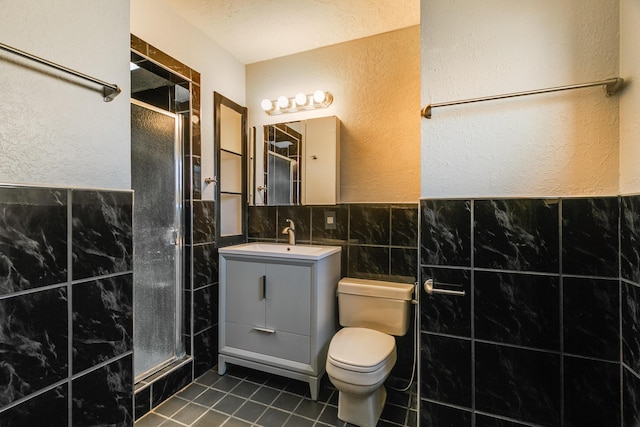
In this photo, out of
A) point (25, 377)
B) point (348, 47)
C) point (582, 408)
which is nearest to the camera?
point (25, 377)

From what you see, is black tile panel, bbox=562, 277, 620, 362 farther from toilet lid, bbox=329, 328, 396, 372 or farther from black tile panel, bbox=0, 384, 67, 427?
black tile panel, bbox=0, 384, 67, 427

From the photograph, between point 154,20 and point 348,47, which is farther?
point 348,47

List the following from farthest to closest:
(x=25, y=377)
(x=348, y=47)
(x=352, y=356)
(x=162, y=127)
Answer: (x=348, y=47) → (x=162, y=127) → (x=352, y=356) → (x=25, y=377)

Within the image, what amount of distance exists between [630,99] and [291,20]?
1810 millimetres

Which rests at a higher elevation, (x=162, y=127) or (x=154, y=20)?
(x=154, y=20)

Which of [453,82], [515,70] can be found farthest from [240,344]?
[515,70]

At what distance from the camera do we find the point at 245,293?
1.91 meters

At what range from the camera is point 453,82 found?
50.6 inches

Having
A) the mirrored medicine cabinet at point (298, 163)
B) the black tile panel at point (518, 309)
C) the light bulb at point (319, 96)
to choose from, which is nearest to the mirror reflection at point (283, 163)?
the mirrored medicine cabinet at point (298, 163)

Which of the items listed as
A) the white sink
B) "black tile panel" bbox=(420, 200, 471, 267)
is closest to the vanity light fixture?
the white sink

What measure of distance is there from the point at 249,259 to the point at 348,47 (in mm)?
1742

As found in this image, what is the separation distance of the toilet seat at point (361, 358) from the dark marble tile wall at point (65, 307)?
94cm

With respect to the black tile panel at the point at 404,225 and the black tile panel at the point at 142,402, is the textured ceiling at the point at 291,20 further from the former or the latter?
the black tile panel at the point at 142,402

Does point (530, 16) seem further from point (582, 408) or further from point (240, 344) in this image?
point (240, 344)
